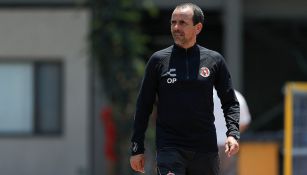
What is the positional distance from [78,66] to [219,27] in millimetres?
4791

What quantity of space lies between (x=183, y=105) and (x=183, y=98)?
0.05 metres

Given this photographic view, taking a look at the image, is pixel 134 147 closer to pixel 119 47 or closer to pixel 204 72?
pixel 204 72

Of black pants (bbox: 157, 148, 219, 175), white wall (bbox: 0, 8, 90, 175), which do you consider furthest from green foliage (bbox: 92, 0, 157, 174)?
black pants (bbox: 157, 148, 219, 175)

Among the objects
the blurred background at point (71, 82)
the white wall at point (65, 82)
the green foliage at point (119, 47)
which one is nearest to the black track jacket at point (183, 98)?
the green foliage at point (119, 47)

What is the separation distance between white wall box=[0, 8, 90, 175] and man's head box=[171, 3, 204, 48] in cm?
983

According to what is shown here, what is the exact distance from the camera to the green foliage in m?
13.8

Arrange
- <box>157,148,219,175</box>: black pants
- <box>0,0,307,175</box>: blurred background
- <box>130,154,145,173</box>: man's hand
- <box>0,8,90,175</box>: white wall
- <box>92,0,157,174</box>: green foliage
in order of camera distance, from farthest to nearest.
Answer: <box>0,8,90,175</box>: white wall → <box>0,0,307,175</box>: blurred background → <box>92,0,157,174</box>: green foliage → <box>130,154,145,173</box>: man's hand → <box>157,148,219,175</box>: black pants

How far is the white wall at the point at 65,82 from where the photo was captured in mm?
15547

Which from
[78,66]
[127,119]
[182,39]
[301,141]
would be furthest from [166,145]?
[78,66]

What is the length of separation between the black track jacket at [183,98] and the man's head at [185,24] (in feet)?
0.27

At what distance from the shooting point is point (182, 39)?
5723 millimetres

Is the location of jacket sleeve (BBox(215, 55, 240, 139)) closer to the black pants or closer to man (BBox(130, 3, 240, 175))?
man (BBox(130, 3, 240, 175))

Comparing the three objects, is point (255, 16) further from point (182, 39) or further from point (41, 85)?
point (182, 39)

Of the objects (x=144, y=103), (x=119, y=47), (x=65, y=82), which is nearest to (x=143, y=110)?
(x=144, y=103)
